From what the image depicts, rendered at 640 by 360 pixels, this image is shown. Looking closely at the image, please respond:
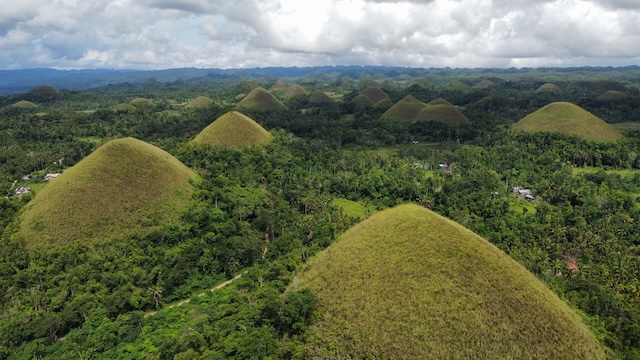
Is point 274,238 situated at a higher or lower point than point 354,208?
lower

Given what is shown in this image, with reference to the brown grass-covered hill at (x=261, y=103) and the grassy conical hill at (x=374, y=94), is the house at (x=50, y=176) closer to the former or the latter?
the brown grass-covered hill at (x=261, y=103)

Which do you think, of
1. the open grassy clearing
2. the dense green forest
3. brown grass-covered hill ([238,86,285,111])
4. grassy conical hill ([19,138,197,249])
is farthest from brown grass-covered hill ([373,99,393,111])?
grassy conical hill ([19,138,197,249])

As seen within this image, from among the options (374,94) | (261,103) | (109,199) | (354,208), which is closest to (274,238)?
(354,208)

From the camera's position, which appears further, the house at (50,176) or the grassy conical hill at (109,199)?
the house at (50,176)

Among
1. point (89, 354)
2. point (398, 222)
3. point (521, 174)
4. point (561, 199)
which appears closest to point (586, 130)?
point (521, 174)

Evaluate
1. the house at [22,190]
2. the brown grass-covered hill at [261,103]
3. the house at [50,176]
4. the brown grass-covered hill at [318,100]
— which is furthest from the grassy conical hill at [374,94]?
the house at [22,190]

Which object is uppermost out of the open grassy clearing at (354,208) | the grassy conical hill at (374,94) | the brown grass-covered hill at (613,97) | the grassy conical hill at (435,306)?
the grassy conical hill at (374,94)

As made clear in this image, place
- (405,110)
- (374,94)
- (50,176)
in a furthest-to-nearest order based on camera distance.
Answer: (374,94)
(405,110)
(50,176)

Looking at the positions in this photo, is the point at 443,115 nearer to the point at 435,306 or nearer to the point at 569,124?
the point at 569,124

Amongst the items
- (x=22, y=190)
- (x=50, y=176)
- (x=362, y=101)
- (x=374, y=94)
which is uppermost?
(x=374, y=94)
